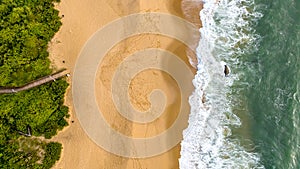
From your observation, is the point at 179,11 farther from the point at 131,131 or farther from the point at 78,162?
the point at 78,162

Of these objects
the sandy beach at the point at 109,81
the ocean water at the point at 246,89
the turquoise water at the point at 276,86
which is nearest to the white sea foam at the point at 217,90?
the ocean water at the point at 246,89

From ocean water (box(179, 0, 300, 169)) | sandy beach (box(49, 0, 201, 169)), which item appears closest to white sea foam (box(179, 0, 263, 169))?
ocean water (box(179, 0, 300, 169))

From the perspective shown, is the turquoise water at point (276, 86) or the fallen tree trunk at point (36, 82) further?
the turquoise water at point (276, 86)

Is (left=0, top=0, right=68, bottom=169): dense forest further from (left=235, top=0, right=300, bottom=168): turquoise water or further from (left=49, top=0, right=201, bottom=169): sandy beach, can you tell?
(left=235, top=0, right=300, bottom=168): turquoise water

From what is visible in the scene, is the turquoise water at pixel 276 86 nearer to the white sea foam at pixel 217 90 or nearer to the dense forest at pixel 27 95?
the white sea foam at pixel 217 90

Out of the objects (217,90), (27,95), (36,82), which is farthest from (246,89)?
(27,95)

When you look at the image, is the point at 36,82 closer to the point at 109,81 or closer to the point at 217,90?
the point at 109,81
